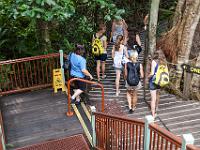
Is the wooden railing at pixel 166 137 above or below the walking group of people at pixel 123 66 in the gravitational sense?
Result: below

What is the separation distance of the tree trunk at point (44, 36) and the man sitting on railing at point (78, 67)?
6.61 feet

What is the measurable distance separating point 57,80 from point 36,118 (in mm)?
1363

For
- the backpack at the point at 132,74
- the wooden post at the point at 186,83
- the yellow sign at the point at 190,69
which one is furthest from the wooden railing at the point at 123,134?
the wooden post at the point at 186,83

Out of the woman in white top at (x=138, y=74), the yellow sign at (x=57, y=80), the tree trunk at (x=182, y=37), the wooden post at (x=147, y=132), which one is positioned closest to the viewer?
the wooden post at (x=147, y=132)

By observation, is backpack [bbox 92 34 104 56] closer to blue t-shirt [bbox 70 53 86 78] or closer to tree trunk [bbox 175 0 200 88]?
blue t-shirt [bbox 70 53 86 78]

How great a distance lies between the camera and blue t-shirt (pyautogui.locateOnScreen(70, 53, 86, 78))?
7844mm

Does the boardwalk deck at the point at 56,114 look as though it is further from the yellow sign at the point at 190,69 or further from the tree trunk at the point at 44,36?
the tree trunk at the point at 44,36

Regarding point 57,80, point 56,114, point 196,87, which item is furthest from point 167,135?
point 196,87

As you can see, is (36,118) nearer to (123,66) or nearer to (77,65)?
(77,65)

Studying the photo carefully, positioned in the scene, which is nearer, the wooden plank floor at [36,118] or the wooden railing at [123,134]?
the wooden railing at [123,134]

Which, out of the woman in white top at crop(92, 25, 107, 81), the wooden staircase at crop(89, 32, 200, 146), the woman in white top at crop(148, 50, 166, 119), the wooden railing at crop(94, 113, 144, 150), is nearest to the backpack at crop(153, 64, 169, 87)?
the woman in white top at crop(148, 50, 166, 119)

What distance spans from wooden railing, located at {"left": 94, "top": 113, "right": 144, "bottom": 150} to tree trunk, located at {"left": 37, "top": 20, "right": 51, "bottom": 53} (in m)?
3.83

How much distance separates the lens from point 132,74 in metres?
8.07

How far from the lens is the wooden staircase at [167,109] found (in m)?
7.91
